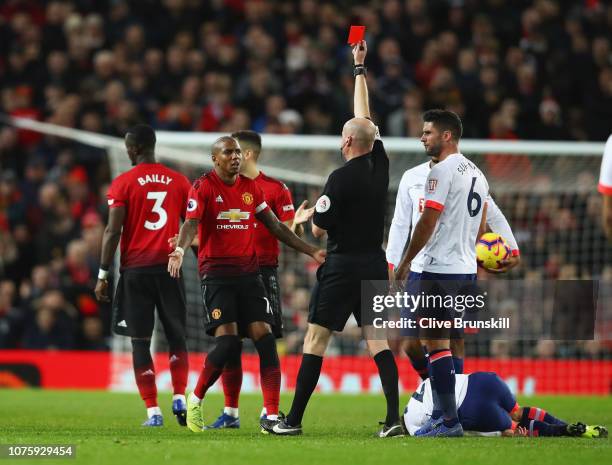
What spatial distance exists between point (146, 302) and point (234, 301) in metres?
1.24

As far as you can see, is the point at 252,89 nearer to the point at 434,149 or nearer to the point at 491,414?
the point at 434,149

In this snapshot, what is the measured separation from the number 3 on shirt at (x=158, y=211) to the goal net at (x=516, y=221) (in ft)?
17.2

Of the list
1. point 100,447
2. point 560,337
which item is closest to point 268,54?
point 560,337

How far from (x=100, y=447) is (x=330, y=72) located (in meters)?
12.9

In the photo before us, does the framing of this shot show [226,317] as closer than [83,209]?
Yes

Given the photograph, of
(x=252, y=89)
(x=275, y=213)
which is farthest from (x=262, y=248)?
(x=252, y=89)

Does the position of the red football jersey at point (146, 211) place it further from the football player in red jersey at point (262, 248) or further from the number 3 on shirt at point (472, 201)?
the number 3 on shirt at point (472, 201)

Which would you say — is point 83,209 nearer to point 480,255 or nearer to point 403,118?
point 403,118

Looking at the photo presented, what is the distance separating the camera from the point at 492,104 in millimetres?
18859

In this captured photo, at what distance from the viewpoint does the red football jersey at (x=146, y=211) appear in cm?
995

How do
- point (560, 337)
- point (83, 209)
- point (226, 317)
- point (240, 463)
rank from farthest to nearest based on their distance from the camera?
point (83, 209) < point (560, 337) < point (226, 317) < point (240, 463)

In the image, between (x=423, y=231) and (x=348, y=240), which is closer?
(x=423, y=231)

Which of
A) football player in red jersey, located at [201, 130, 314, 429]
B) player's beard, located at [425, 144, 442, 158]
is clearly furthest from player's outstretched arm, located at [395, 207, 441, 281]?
football player in red jersey, located at [201, 130, 314, 429]

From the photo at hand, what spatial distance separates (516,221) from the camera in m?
16.9
